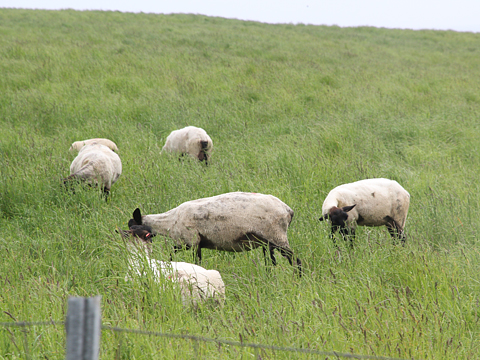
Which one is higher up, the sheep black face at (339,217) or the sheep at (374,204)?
the sheep at (374,204)

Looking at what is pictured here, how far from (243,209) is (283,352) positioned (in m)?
1.79

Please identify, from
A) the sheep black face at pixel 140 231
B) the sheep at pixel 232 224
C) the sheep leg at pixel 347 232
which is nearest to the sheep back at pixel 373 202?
the sheep leg at pixel 347 232

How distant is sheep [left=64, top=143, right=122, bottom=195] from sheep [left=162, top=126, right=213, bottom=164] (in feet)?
4.71

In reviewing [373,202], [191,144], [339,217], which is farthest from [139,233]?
[191,144]

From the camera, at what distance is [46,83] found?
35.6 ft

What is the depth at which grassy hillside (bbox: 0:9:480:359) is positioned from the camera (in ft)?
8.98

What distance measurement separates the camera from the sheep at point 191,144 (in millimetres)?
7227

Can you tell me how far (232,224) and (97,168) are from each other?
2643 millimetres

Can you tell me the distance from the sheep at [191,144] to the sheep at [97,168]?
4.71 ft

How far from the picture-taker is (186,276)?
10.9ft

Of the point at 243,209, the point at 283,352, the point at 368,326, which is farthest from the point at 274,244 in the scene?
the point at 283,352

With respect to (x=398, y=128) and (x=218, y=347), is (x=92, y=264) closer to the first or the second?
(x=218, y=347)

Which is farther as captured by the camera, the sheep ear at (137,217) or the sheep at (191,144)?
the sheep at (191,144)

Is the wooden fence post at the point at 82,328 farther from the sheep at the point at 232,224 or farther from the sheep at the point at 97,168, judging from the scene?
the sheep at the point at 97,168
